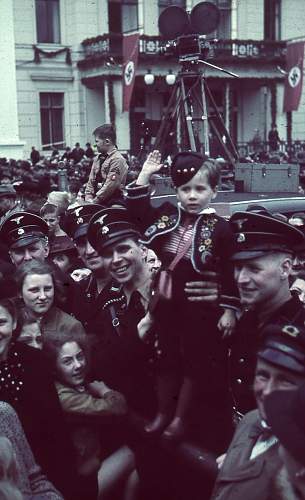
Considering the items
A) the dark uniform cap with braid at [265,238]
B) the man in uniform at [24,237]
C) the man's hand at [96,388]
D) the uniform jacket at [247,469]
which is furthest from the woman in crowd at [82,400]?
the man in uniform at [24,237]

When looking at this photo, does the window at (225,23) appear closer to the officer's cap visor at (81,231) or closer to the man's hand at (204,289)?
the officer's cap visor at (81,231)

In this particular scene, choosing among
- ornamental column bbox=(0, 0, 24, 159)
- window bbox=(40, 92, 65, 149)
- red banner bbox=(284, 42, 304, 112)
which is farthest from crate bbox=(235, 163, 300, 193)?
window bbox=(40, 92, 65, 149)

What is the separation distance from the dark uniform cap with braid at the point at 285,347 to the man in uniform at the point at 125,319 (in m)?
1.22

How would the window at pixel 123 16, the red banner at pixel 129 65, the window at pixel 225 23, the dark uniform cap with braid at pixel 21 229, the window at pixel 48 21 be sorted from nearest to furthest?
1. the dark uniform cap with braid at pixel 21 229
2. the red banner at pixel 129 65
3. the window at pixel 48 21
4. the window at pixel 123 16
5. the window at pixel 225 23

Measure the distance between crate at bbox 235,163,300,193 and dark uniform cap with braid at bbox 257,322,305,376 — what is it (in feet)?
19.1

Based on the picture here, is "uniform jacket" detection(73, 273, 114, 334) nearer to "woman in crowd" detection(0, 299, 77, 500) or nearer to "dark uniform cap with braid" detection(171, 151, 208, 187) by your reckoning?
"woman in crowd" detection(0, 299, 77, 500)

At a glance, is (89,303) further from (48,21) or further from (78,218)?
(48,21)

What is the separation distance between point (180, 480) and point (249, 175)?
508 centimetres

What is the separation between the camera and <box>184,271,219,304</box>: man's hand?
3254 millimetres

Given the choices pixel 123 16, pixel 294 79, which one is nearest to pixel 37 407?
pixel 294 79

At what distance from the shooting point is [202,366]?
3.37 metres

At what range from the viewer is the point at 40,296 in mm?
3910

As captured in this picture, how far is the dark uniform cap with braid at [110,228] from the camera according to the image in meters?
3.59

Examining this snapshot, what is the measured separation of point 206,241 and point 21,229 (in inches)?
82.8
